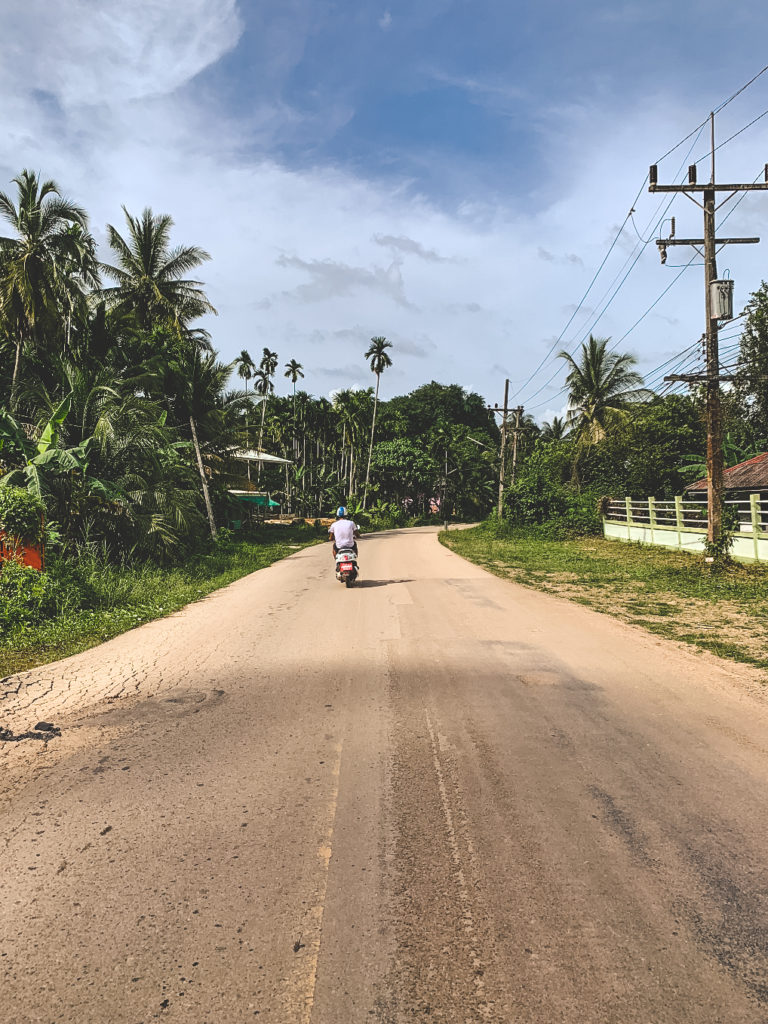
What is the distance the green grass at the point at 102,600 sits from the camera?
7535mm

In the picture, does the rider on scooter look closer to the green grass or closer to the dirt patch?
the green grass

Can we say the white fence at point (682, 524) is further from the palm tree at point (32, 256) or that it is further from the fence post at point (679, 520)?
the palm tree at point (32, 256)

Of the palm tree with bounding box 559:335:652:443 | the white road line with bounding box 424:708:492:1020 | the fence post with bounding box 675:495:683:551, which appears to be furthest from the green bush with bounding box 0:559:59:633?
the palm tree with bounding box 559:335:652:443

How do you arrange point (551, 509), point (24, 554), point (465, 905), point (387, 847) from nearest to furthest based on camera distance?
point (465, 905), point (387, 847), point (24, 554), point (551, 509)

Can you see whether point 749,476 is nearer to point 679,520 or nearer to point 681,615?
point 679,520

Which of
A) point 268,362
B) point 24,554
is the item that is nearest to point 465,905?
point 24,554

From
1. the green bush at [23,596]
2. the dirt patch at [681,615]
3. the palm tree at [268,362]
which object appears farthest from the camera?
the palm tree at [268,362]

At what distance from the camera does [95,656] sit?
7145 millimetres

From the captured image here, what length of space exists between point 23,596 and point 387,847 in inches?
290

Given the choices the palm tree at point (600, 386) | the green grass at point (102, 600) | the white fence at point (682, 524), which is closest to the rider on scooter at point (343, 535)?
the green grass at point (102, 600)

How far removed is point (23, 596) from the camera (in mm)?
8641

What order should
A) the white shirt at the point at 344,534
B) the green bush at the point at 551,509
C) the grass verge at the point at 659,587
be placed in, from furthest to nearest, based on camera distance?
1. the green bush at the point at 551,509
2. the white shirt at the point at 344,534
3. the grass verge at the point at 659,587

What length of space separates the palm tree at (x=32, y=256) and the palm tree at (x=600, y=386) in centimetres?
2754

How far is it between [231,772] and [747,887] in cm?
272
